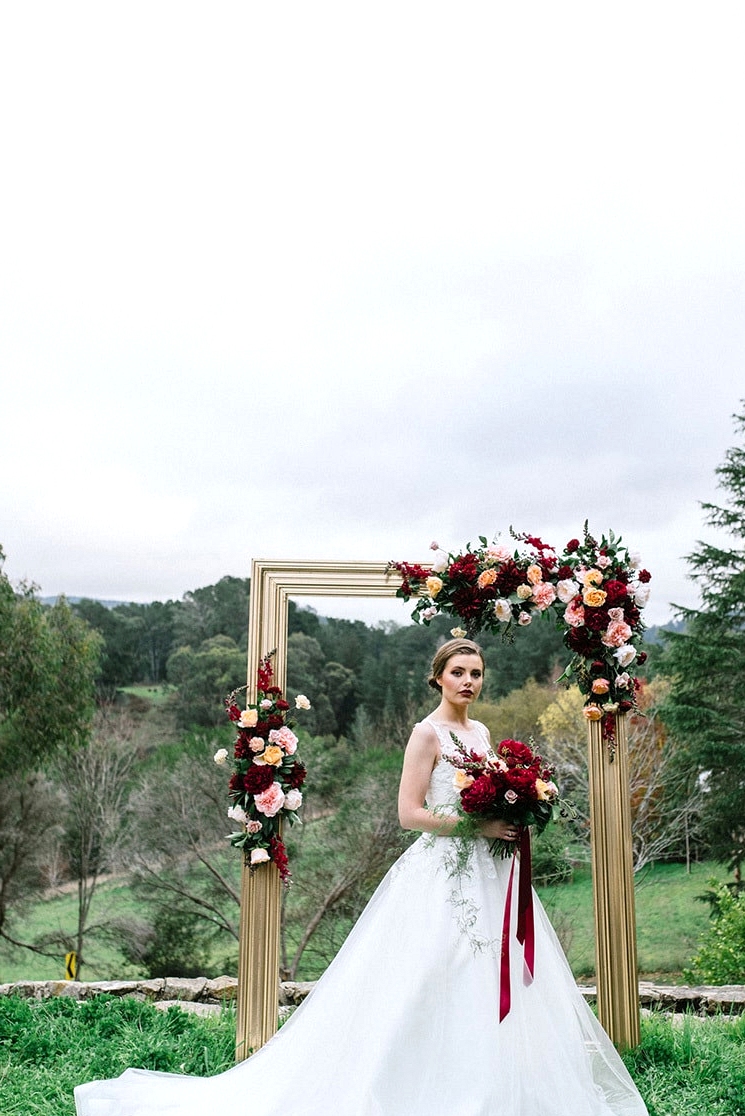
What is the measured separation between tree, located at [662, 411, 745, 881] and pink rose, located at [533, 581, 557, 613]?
6242 mm

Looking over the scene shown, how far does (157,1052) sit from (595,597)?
3.64 m

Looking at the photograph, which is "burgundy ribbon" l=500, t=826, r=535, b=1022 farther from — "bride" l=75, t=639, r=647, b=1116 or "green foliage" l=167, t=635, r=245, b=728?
"green foliage" l=167, t=635, r=245, b=728

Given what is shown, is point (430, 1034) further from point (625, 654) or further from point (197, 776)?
point (197, 776)

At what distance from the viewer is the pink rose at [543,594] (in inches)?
221

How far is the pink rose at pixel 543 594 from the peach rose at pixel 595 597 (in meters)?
0.21

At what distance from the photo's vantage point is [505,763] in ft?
14.2

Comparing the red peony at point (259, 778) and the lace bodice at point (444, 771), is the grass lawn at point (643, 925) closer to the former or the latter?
the red peony at point (259, 778)

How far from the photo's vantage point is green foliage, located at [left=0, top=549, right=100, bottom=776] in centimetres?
1042

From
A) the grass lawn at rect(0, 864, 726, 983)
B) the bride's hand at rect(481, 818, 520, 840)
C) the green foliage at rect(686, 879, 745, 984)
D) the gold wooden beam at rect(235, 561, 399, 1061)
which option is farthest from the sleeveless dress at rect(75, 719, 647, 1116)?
the grass lawn at rect(0, 864, 726, 983)

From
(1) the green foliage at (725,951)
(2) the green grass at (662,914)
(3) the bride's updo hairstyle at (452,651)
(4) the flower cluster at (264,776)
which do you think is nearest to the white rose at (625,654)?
(3) the bride's updo hairstyle at (452,651)

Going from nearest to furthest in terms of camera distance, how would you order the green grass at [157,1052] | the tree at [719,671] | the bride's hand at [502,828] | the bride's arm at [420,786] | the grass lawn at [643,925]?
the bride's hand at [502,828] → the bride's arm at [420,786] → the green grass at [157,1052] → the grass lawn at [643,925] → the tree at [719,671]

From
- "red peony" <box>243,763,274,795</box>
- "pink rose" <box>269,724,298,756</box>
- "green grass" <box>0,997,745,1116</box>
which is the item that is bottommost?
"green grass" <box>0,997,745,1116</box>

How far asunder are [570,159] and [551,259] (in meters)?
1.02

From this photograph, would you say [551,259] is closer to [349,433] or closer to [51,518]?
[349,433]
